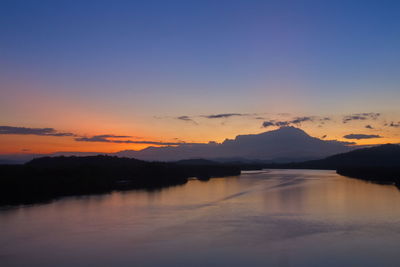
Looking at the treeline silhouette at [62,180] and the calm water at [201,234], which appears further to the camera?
the treeline silhouette at [62,180]

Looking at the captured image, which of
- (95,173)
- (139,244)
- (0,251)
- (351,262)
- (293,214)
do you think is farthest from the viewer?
(95,173)

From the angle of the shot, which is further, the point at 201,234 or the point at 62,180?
the point at 62,180

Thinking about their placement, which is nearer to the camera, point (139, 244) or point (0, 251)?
point (0, 251)

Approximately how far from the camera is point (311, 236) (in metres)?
10.1

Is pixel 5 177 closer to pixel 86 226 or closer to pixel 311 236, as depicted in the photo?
pixel 86 226

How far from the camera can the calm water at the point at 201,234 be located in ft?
26.4

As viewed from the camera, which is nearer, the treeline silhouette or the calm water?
the calm water

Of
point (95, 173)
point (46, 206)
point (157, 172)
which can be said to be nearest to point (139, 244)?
point (46, 206)

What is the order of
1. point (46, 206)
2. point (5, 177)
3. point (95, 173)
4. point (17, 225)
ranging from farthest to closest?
point (95, 173) < point (5, 177) < point (46, 206) < point (17, 225)

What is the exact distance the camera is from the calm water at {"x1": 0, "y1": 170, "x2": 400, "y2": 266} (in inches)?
317

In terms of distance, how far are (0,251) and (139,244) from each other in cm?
310

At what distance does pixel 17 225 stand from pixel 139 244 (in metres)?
4.62

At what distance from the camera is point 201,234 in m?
10.4

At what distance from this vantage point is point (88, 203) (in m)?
17.1
